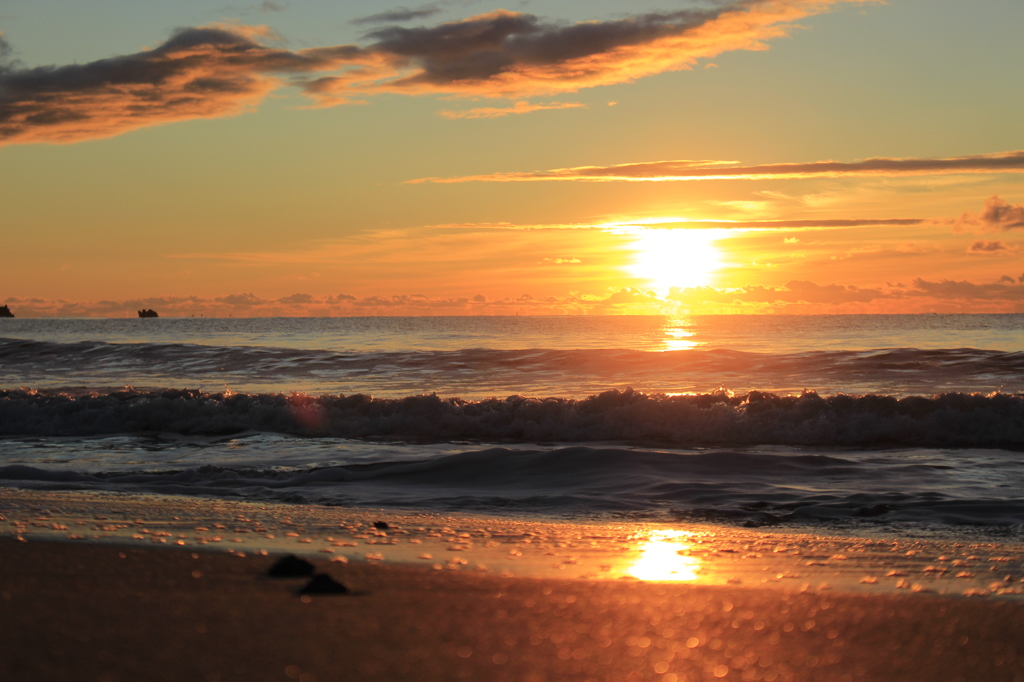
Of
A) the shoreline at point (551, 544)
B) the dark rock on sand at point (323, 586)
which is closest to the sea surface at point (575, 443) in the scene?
the shoreline at point (551, 544)

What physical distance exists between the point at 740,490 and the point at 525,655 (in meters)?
5.72

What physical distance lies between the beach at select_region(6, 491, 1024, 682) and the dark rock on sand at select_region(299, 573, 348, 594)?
0.06 metres

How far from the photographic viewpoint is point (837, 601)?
376cm

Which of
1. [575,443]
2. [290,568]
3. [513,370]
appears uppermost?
[290,568]

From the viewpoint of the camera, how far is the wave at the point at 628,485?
283 inches

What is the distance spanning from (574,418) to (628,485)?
209 inches

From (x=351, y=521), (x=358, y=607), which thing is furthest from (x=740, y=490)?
(x=358, y=607)

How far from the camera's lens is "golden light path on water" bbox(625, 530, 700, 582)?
167 inches

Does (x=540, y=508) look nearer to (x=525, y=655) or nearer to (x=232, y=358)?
(x=525, y=655)

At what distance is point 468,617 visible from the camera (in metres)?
3.40

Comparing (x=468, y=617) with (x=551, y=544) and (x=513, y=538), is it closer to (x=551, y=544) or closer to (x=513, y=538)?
(x=551, y=544)

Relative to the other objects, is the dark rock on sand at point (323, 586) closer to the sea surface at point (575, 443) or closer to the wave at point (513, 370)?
the sea surface at point (575, 443)

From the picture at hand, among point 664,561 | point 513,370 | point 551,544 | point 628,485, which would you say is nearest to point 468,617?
point 664,561

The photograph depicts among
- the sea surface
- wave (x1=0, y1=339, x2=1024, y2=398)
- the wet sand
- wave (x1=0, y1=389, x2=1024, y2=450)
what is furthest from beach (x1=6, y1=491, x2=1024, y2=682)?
wave (x1=0, y1=339, x2=1024, y2=398)
